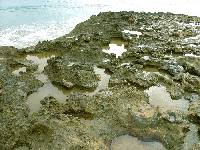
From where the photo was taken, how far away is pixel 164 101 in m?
12.6

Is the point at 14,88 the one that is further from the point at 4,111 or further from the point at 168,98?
the point at 168,98

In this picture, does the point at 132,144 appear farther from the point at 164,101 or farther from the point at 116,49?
the point at 116,49

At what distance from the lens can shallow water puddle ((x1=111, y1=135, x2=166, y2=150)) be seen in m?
10.3

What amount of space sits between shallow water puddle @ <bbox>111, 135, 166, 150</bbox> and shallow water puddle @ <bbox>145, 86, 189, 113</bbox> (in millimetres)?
1787

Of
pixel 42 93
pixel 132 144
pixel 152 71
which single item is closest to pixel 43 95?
pixel 42 93

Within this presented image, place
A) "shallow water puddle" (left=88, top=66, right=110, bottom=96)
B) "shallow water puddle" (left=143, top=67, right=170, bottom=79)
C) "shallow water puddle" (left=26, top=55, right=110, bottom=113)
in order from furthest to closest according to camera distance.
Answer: "shallow water puddle" (left=143, top=67, right=170, bottom=79)
"shallow water puddle" (left=88, top=66, right=110, bottom=96)
"shallow water puddle" (left=26, top=55, right=110, bottom=113)

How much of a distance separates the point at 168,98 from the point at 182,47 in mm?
4655

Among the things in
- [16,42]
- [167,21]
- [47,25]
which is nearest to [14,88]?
[16,42]

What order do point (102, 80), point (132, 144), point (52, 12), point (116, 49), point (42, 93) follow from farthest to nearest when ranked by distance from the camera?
point (52, 12) < point (116, 49) < point (102, 80) < point (42, 93) < point (132, 144)

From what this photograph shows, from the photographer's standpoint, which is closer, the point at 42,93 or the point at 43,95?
the point at 43,95

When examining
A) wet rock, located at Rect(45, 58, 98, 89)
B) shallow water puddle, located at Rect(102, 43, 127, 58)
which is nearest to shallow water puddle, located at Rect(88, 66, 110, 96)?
wet rock, located at Rect(45, 58, 98, 89)

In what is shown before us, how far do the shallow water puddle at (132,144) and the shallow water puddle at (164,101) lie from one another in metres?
1.79

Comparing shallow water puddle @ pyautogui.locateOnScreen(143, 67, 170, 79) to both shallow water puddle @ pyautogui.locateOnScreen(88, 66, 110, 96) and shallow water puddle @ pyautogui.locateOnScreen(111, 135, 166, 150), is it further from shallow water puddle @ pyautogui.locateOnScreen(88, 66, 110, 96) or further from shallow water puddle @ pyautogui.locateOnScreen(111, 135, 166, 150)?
shallow water puddle @ pyautogui.locateOnScreen(111, 135, 166, 150)

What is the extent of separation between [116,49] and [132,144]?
703 cm
